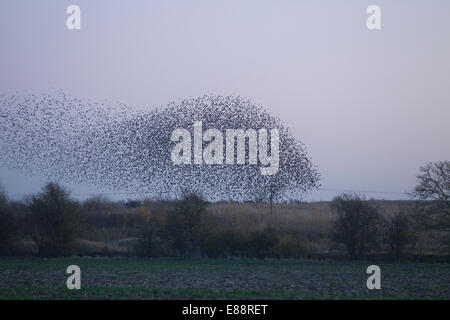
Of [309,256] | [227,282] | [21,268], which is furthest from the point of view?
[309,256]

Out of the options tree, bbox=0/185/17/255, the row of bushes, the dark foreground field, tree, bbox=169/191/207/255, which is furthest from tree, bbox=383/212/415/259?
tree, bbox=0/185/17/255

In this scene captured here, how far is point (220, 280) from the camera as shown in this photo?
77.7 feet

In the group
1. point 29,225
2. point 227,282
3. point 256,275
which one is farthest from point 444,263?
point 29,225

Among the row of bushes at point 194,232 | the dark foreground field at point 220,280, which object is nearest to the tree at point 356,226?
the row of bushes at point 194,232

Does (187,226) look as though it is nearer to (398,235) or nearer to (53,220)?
(53,220)

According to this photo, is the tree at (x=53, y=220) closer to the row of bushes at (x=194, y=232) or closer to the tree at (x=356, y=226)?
the row of bushes at (x=194, y=232)

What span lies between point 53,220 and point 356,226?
64.1ft

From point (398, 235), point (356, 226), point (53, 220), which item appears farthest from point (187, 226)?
point (398, 235)

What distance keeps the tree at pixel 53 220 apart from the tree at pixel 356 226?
56.3 feet

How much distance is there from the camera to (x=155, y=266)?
3028cm

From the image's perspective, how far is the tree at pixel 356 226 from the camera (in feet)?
117
